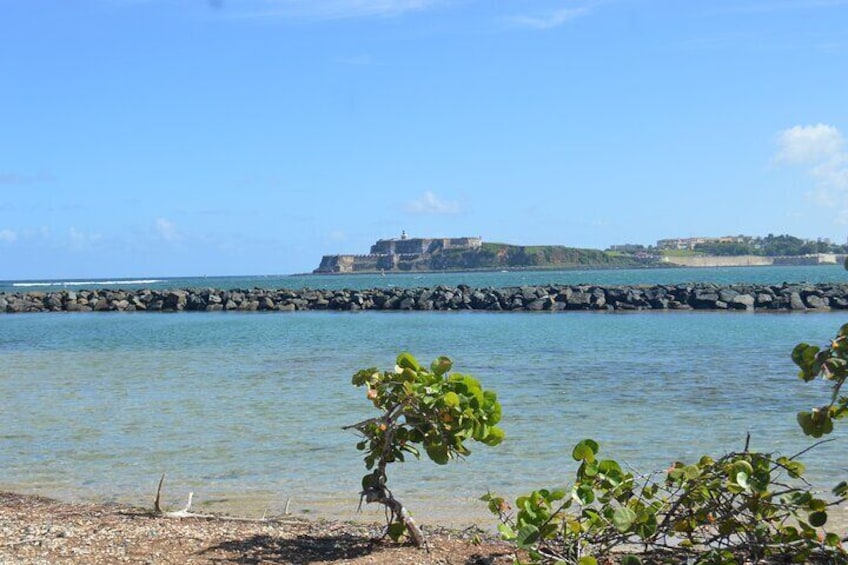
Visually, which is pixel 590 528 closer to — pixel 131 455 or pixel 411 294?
pixel 131 455

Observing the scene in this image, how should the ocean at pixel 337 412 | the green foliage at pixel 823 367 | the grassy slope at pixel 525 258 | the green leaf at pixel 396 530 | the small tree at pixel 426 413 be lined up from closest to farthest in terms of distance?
the green foliage at pixel 823 367, the small tree at pixel 426 413, the green leaf at pixel 396 530, the ocean at pixel 337 412, the grassy slope at pixel 525 258

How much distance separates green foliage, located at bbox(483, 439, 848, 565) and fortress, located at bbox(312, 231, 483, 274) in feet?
539

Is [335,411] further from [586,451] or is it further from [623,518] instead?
[623,518]

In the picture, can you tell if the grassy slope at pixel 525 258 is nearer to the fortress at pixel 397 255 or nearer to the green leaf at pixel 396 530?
the fortress at pixel 397 255

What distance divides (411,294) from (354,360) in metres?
24.6

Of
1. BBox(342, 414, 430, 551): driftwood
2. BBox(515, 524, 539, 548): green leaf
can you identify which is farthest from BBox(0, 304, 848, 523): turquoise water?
BBox(515, 524, 539, 548): green leaf

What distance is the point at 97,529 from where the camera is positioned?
520 cm

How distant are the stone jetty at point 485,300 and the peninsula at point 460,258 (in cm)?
11993

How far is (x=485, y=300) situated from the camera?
37.2m

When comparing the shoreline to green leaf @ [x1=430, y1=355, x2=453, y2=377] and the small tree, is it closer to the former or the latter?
the small tree

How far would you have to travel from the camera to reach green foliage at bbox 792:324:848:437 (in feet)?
10.6

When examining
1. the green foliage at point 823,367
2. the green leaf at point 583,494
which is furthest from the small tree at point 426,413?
the green foliage at point 823,367

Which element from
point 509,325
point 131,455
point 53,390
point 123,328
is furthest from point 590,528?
point 123,328

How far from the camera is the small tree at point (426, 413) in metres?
4.38
